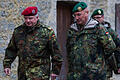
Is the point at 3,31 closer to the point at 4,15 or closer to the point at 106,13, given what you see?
the point at 4,15

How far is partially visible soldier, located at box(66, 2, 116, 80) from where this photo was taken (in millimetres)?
4691

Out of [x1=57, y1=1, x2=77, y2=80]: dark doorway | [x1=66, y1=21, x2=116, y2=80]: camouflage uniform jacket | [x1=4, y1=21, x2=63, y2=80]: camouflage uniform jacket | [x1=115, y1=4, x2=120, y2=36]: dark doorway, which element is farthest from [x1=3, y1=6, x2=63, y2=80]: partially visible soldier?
[x1=115, y1=4, x2=120, y2=36]: dark doorway

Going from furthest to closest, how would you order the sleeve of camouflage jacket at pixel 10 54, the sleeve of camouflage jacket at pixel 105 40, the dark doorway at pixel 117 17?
1. the dark doorway at pixel 117 17
2. the sleeve of camouflage jacket at pixel 10 54
3. the sleeve of camouflage jacket at pixel 105 40

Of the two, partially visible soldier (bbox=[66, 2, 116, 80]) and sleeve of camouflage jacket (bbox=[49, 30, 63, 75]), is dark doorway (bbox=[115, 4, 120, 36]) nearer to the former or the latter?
partially visible soldier (bbox=[66, 2, 116, 80])

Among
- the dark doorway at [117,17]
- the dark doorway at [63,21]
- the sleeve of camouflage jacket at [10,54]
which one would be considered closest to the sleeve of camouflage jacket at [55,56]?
the sleeve of camouflage jacket at [10,54]

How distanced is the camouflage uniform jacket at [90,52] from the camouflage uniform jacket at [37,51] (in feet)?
0.86

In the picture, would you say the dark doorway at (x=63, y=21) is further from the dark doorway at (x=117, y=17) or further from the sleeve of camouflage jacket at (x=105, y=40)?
the sleeve of camouflage jacket at (x=105, y=40)

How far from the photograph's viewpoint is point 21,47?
16.0 feet

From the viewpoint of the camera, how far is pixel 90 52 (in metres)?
4.71

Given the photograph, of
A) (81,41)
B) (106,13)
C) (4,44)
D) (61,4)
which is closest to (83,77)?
(81,41)

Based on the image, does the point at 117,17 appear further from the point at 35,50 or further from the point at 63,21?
the point at 35,50

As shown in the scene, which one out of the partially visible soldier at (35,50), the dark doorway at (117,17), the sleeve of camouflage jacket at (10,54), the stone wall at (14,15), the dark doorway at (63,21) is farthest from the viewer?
the dark doorway at (117,17)

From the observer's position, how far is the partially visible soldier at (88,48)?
15.4 ft

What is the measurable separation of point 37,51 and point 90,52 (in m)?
0.72
